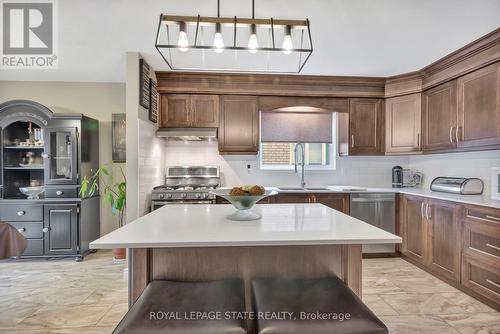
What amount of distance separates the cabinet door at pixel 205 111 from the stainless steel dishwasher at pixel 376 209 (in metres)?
2.23

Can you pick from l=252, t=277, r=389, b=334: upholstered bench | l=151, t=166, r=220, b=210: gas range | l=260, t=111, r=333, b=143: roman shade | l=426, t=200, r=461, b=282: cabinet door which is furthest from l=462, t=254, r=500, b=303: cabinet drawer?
l=151, t=166, r=220, b=210: gas range

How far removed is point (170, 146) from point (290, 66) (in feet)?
7.04

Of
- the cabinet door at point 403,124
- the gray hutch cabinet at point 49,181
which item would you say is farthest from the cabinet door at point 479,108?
the gray hutch cabinet at point 49,181

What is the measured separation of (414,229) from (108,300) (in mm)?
3592

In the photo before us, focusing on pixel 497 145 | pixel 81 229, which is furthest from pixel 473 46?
pixel 81 229

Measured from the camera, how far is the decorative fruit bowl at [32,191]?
3.62 m

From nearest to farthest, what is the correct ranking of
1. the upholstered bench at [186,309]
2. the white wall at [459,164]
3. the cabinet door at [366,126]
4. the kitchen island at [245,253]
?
the upholstered bench at [186,309], the kitchen island at [245,253], the white wall at [459,164], the cabinet door at [366,126]

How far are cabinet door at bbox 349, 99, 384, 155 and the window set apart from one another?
0.38 meters

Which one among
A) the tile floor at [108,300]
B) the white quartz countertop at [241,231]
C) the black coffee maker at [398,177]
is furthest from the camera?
the black coffee maker at [398,177]

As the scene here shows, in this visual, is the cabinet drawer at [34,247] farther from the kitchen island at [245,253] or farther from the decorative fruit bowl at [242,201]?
the decorative fruit bowl at [242,201]

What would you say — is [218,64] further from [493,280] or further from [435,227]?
[493,280]

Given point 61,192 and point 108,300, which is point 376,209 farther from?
point 61,192

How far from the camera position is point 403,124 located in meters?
3.75

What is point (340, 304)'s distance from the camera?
1139 mm
